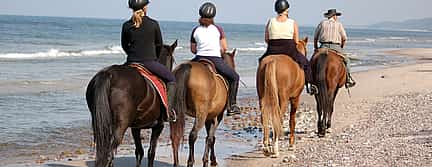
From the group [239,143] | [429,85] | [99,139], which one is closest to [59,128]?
[239,143]

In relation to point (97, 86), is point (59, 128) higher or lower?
lower

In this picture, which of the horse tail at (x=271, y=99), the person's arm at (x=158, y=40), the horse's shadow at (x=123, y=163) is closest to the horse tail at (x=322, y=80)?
the horse tail at (x=271, y=99)

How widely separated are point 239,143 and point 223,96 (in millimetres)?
2833

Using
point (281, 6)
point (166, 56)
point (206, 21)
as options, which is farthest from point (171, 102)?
point (281, 6)

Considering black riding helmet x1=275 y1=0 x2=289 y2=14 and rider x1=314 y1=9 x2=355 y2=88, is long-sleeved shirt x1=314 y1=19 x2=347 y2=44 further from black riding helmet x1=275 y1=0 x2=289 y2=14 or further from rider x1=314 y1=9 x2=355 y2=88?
black riding helmet x1=275 y1=0 x2=289 y2=14

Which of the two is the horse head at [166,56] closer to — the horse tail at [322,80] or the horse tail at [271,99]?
the horse tail at [271,99]

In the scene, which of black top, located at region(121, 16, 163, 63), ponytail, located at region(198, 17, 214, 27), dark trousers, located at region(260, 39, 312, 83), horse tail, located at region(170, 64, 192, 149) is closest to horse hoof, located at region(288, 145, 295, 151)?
dark trousers, located at region(260, 39, 312, 83)

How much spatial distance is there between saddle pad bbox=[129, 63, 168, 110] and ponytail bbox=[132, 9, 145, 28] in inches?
19.0

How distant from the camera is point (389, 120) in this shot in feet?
44.6

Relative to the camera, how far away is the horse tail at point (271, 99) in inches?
395

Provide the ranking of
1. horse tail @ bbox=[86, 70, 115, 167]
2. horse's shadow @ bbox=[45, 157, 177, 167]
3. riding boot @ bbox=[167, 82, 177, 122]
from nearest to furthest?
horse tail @ bbox=[86, 70, 115, 167]
riding boot @ bbox=[167, 82, 177, 122]
horse's shadow @ bbox=[45, 157, 177, 167]

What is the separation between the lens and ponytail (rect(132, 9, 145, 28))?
8023mm

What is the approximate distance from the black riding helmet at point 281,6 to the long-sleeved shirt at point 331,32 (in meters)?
2.41

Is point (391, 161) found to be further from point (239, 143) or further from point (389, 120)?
point (389, 120)
